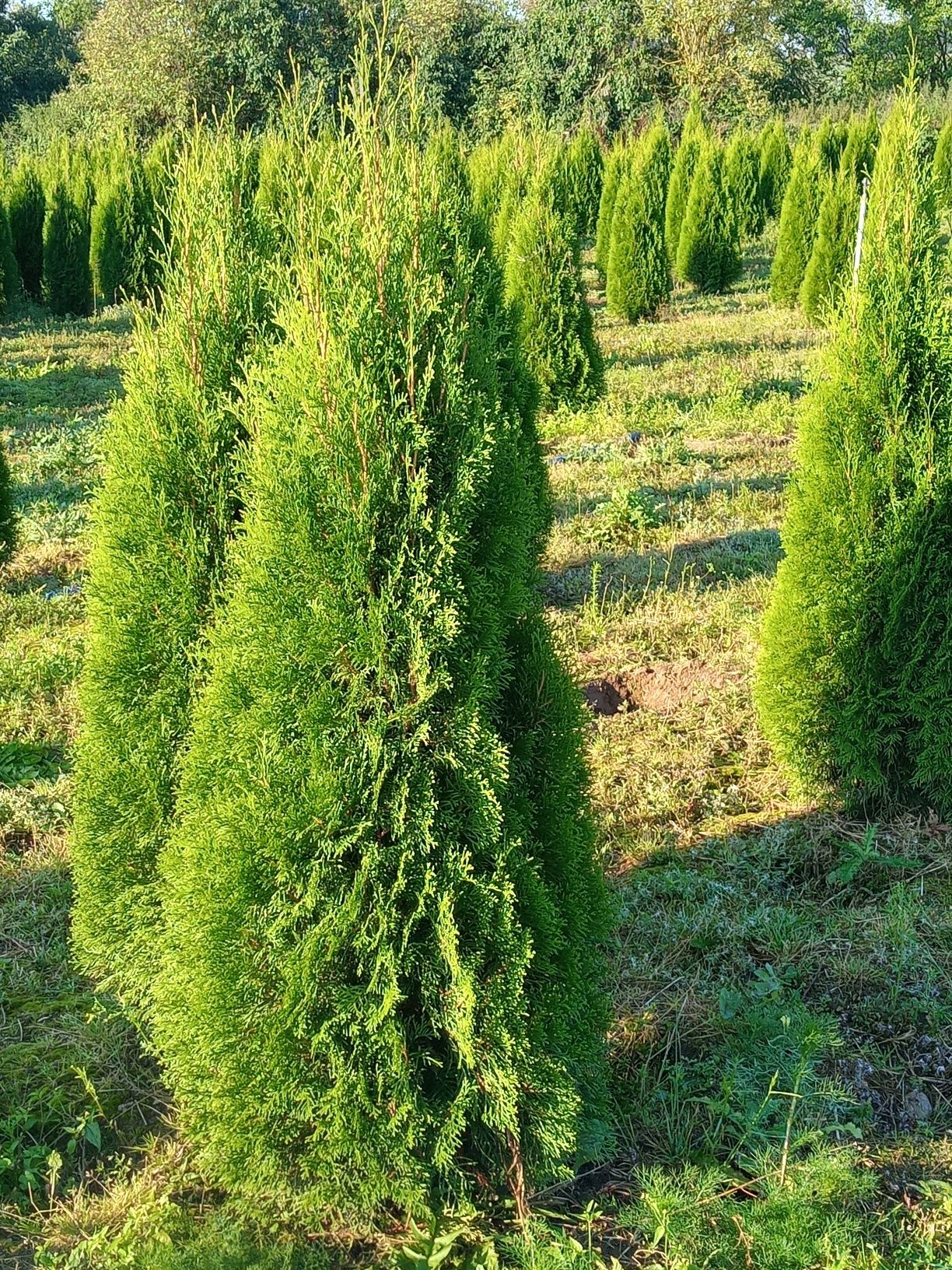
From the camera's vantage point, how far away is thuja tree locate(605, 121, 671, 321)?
55.9 ft

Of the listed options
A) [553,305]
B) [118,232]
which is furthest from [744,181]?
[553,305]

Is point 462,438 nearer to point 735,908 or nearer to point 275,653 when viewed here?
point 275,653

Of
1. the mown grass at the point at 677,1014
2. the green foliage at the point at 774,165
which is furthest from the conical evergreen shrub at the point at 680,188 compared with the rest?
the mown grass at the point at 677,1014

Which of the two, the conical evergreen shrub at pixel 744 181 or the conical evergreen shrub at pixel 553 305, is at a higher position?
the conical evergreen shrub at pixel 744 181

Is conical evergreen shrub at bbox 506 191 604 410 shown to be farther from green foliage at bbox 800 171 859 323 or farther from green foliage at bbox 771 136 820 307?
green foliage at bbox 771 136 820 307

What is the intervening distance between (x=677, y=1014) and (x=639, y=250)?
1570 centimetres

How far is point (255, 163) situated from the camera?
24.3ft

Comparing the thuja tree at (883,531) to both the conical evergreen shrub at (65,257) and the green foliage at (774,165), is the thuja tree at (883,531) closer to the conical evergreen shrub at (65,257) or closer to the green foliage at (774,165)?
the conical evergreen shrub at (65,257)

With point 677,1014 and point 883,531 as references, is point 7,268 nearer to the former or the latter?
point 883,531

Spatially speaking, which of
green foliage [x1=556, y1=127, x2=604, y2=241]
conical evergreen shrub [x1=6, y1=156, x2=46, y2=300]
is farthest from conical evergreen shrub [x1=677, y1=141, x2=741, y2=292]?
conical evergreen shrub [x1=6, y1=156, x2=46, y2=300]

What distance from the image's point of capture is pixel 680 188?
20.9m

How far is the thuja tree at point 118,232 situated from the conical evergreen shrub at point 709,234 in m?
9.69

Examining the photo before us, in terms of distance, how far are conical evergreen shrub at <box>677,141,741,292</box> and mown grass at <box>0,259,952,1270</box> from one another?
14127 mm

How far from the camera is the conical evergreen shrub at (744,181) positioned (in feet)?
70.6
